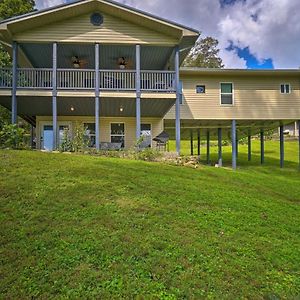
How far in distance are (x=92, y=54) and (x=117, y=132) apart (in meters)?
4.39

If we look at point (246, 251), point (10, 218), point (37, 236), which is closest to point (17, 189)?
point (10, 218)

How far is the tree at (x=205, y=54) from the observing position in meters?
56.7

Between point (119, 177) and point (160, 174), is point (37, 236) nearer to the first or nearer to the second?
point (119, 177)

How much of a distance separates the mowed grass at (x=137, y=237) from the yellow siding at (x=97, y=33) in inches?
318

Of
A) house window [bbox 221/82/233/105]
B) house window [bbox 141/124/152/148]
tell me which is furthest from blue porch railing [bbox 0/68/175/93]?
house window [bbox 221/82/233/105]

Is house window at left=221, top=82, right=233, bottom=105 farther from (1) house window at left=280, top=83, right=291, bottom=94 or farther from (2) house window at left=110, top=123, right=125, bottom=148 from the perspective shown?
(2) house window at left=110, top=123, right=125, bottom=148

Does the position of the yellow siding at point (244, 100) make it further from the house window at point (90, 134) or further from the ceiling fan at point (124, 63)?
the house window at point (90, 134)

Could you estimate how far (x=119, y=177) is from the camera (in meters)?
10.4

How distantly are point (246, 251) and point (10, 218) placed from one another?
175 inches

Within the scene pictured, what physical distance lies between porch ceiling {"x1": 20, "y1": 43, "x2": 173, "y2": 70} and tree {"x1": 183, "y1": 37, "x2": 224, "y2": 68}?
37473 millimetres

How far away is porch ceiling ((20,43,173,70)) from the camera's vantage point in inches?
696

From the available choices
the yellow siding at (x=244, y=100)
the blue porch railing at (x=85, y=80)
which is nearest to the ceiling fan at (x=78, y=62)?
the blue porch railing at (x=85, y=80)

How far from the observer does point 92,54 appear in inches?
734

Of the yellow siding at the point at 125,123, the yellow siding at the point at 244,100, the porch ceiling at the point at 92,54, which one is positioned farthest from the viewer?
the yellow siding at the point at 244,100
